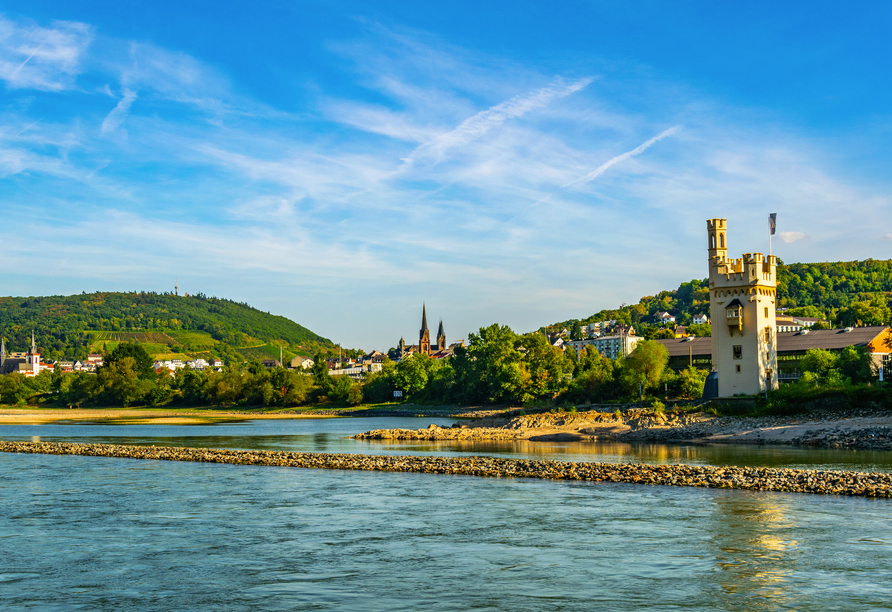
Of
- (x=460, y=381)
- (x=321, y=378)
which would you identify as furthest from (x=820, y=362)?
(x=321, y=378)

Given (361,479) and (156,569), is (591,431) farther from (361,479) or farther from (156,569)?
(156,569)

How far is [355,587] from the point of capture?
12.6 m

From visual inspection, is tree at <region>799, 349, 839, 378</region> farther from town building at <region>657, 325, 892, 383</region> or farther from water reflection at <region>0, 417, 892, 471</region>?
water reflection at <region>0, 417, 892, 471</region>

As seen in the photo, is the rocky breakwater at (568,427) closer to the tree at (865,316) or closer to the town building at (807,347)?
the town building at (807,347)

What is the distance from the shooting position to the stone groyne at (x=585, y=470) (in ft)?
73.2

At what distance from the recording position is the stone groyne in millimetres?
22312

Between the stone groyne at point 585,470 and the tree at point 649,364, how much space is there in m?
41.4

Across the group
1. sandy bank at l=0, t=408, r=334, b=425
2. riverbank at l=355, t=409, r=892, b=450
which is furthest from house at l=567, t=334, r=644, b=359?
riverbank at l=355, t=409, r=892, b=450

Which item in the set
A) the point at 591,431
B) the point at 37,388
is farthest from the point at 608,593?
the point at 37,388

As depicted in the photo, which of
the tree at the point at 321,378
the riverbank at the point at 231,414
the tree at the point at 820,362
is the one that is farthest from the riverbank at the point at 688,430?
the tree at the point at 321,378

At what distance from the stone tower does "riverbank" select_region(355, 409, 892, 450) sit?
5487 mm

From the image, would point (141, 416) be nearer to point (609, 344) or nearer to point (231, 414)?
point (231, 414)

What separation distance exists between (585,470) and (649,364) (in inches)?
1786

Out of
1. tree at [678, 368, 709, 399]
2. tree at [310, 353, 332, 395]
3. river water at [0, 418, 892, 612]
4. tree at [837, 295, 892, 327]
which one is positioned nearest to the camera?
river water at [0, 418, 892, 612]
